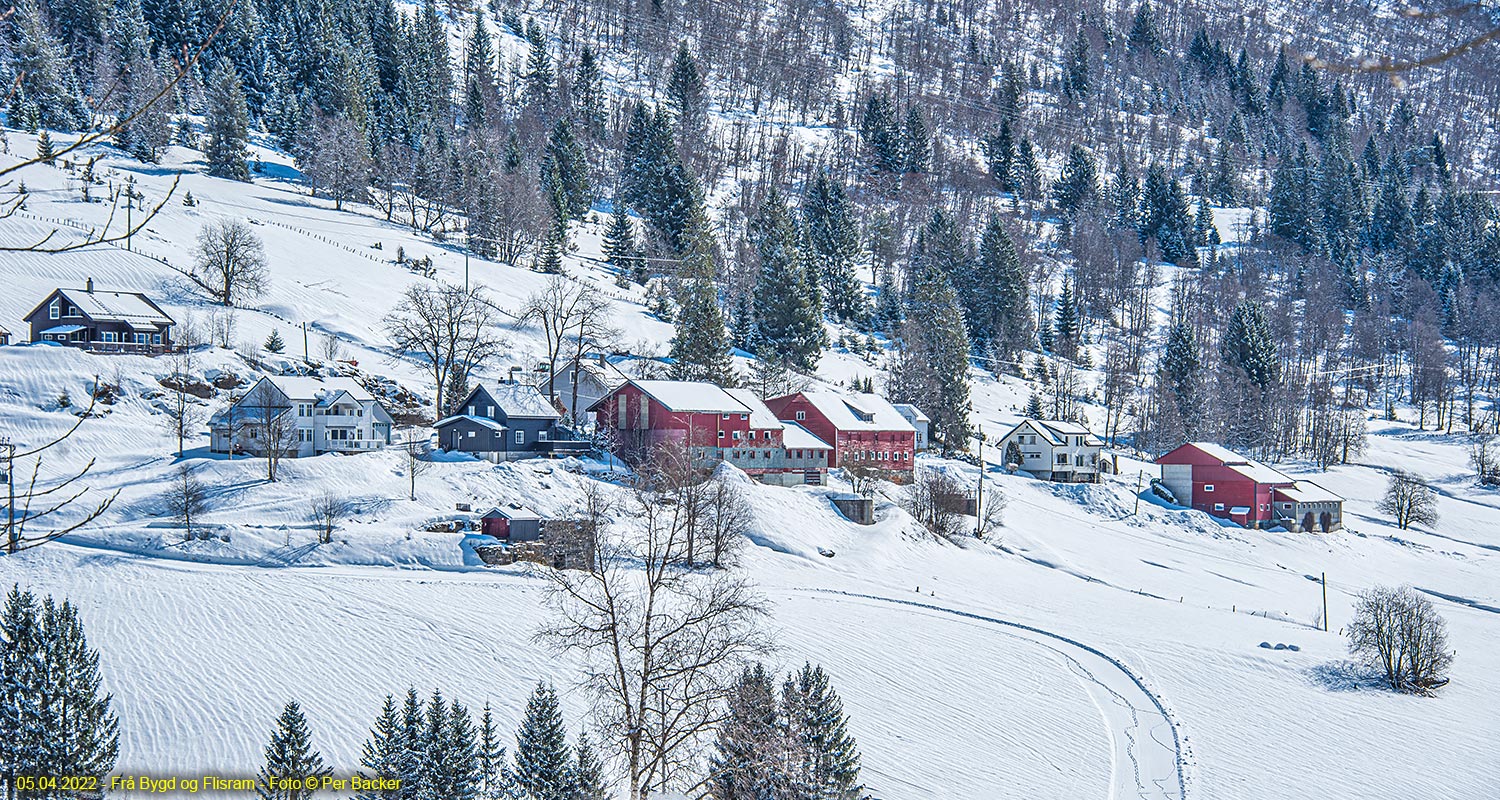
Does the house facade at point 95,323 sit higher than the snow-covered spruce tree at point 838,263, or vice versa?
the snow-covered spruce tree at point 838,263

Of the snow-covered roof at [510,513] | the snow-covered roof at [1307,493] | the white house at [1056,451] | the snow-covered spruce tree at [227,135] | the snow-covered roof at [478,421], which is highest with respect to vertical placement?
→ the snow-covered spruce tree at [227,135]

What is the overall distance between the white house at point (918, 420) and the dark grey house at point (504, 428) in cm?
2592

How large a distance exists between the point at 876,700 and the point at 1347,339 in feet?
397

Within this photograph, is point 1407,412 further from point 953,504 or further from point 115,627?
point 115,627

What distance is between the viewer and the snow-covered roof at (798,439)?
63906mm

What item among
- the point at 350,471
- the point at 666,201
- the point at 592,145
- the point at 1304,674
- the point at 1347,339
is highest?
the point at 592,145

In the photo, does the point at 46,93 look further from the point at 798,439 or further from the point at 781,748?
the point at 781,748

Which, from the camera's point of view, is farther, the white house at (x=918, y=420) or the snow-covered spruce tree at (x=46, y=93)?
the snow-covered spruce tree at (x=46, y=93)

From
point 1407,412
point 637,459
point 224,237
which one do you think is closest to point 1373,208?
point 1407,412

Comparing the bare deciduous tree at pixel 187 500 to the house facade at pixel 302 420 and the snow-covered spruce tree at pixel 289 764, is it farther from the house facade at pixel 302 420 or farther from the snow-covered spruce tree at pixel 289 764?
the snow-covered spruce tree at pixel 289 764

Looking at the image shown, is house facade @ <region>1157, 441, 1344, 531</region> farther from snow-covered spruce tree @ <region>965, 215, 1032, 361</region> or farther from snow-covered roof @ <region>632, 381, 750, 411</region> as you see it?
snow-covered spruce tree @ <region>965, 215, 1032, 361</region>

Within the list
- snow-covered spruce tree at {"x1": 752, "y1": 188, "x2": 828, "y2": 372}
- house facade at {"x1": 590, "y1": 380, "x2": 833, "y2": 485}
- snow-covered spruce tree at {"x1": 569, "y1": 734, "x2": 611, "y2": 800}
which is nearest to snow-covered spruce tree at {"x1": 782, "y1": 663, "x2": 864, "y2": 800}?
snow-covered spruce tree at {"x1": 569, "y1": 734, "x2": 611, "y2": 800}

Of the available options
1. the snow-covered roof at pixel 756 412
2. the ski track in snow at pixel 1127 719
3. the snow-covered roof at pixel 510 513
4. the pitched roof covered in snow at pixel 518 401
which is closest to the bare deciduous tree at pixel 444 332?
the pitched roof covered in snow at pixel 518 401

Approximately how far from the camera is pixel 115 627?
34.6 meters
